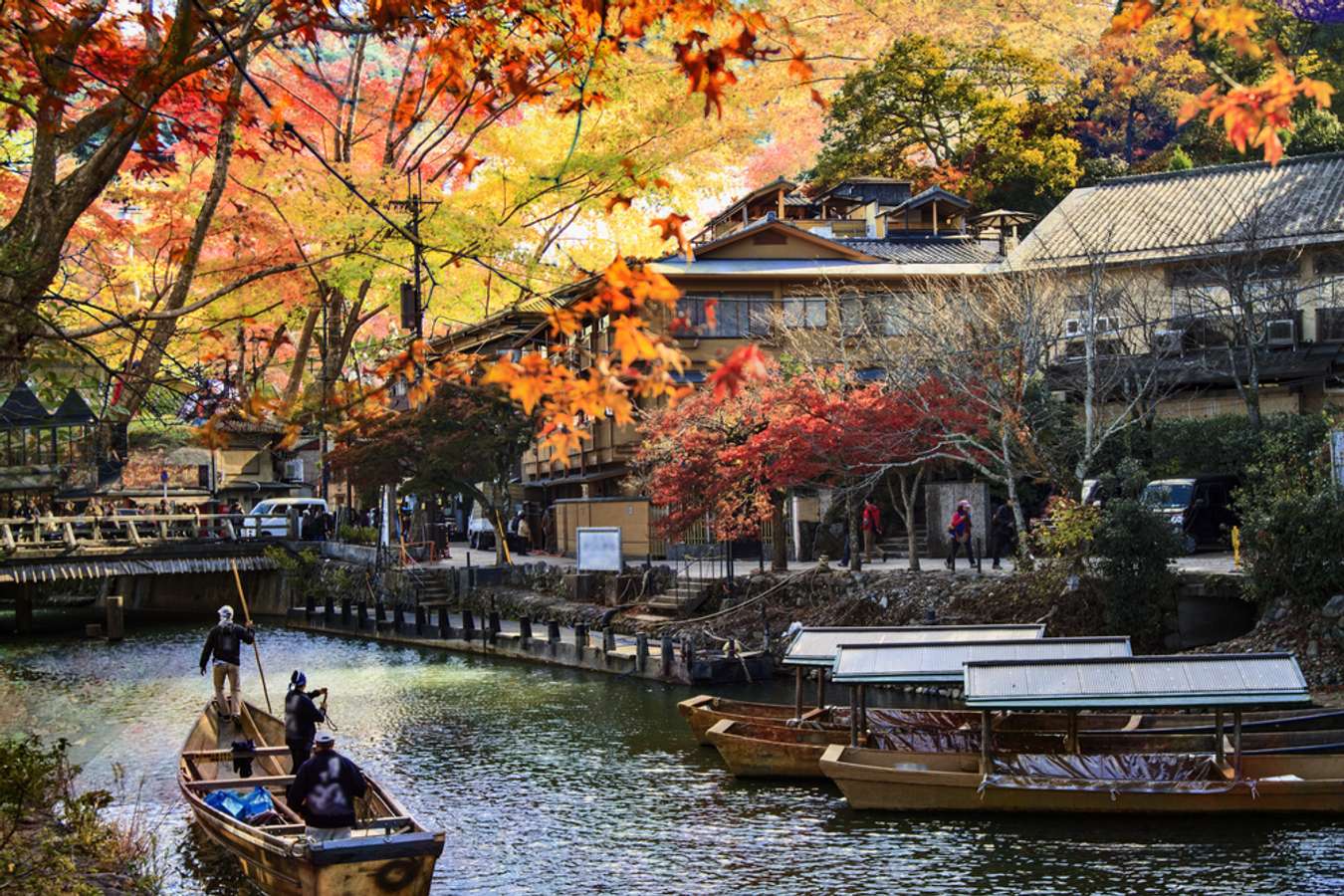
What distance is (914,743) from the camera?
2055 centimetres

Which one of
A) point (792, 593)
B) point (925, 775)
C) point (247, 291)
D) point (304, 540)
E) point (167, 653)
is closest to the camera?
point (925, 775)

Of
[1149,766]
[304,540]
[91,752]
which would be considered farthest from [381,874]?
[304,540]

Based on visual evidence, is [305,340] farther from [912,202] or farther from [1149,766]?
[912,202]

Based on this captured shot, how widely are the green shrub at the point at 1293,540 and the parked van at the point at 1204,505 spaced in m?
8.49

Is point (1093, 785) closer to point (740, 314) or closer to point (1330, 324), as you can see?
point (1330, 324)

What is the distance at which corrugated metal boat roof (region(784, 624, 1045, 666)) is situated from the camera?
71.0 ft

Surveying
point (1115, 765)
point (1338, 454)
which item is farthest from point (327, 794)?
point (1338, 454)

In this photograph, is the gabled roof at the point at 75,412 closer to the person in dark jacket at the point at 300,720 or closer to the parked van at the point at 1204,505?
the person in dark jacket at the point at 300,720

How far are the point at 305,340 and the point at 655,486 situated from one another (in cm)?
1305

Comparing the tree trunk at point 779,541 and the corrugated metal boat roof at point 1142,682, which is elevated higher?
the tree trunk at point 779,541

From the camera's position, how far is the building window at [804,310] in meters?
42.1

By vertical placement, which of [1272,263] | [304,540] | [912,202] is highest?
[912,202]

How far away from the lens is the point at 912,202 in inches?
2000

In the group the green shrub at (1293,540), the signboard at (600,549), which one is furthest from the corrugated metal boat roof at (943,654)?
the signboard at (600,549)
